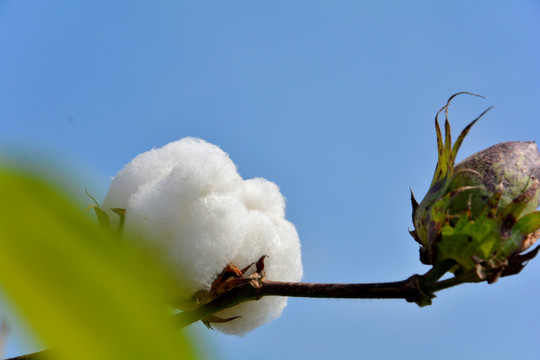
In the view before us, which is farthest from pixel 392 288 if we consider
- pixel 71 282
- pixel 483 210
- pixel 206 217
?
pixel 71 282

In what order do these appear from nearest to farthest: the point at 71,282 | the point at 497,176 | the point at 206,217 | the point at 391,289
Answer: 1. the point at 71,282
2. the point at 391,289
3. the point at 497,176
4. the point at 206,217

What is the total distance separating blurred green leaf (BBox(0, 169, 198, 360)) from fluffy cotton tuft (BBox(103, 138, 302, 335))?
1.50 metres

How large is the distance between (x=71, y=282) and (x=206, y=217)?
166 centimetres

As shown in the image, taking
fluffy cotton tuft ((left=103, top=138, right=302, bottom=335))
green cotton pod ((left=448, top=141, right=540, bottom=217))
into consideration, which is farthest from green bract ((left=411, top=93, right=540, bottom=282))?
fluffy cotton tuft ((left=103, top=138, right=302, bottom=335))

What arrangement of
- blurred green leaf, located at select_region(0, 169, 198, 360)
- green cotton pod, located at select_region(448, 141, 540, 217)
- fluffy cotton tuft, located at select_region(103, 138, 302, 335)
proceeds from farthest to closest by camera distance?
fluffy cotton tuft, located at select_region(103, 138, 302, 335) < green cotton pod, located at select_region(448, 141, 540, 217) < blurred green leaf, located at select_region(0, 169, 198, 360)

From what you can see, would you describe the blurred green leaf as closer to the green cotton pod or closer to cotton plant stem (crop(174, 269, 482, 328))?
cotton plant stem (crop(174, 269, 482, 328))

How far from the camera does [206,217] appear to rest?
1816mm

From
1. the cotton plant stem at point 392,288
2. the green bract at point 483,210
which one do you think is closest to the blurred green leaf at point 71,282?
the cotton plant stem at point 392,288

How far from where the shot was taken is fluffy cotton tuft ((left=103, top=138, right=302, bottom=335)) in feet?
5.83

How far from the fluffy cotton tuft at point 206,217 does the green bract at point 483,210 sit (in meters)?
0.53

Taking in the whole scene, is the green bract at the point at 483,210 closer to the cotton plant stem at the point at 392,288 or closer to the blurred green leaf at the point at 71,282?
the cotton plant stem at the point at 392,288

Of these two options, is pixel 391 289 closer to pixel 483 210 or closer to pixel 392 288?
pixel 392 288

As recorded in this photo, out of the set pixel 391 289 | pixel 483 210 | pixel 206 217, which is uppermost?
pixel 206 217

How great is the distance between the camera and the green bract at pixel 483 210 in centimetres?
154
